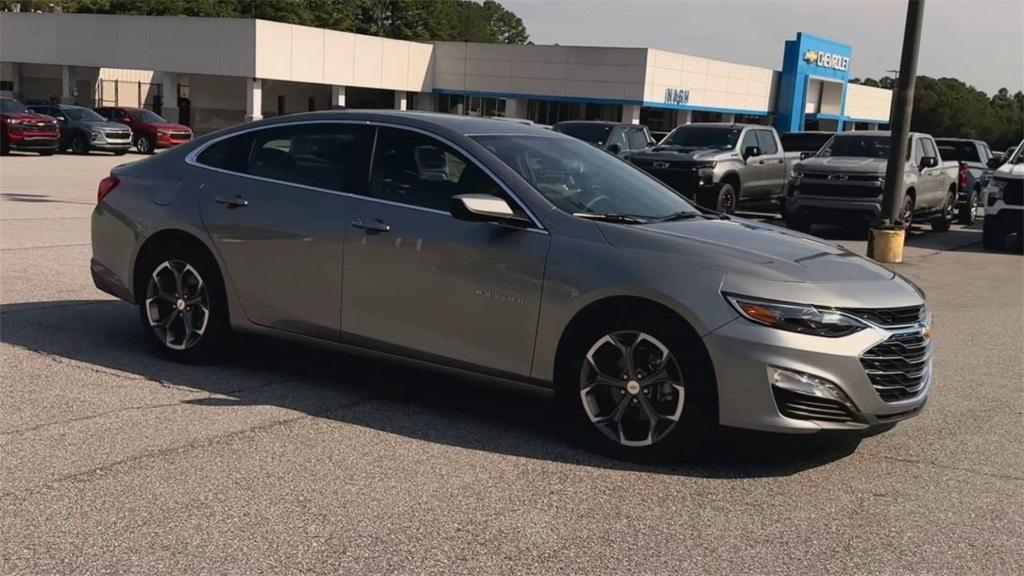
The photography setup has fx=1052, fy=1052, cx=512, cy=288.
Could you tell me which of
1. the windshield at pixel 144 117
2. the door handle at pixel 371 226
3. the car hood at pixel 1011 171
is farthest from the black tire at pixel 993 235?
the windshield at pixel 144 117

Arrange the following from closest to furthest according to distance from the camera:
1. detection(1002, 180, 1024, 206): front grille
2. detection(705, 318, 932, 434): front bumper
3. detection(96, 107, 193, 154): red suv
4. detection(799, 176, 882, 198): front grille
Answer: detection(705, 318, 932, 434): front bumper < detection(1002, 180, 1024, 206): front grille < detection(799, 176, 882, 198): front grille < detection(96, 107, 193, 154): red suv

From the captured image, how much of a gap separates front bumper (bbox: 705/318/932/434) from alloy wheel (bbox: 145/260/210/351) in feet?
11.1

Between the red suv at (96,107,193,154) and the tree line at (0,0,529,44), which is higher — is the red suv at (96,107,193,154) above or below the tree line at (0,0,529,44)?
below

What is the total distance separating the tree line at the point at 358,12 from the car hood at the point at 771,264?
83731 mm

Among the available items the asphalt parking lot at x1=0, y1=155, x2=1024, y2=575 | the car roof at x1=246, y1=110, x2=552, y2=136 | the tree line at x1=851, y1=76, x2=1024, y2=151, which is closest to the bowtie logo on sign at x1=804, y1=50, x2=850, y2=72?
the tree line at x1=851, y1=76, x2=1024, y2=151

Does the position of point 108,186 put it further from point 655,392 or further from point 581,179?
point 655,392

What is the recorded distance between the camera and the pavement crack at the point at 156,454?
458 centimetres

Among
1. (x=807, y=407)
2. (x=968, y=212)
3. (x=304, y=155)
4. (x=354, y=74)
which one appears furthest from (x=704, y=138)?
(x=354, y=74)

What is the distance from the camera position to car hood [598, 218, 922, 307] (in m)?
4.99

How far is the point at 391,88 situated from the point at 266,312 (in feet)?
178

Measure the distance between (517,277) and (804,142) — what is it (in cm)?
2186

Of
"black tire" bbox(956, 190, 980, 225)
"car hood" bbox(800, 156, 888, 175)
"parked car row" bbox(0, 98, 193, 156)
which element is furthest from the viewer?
"parked car row" bbox(0, 98, 193, 156)

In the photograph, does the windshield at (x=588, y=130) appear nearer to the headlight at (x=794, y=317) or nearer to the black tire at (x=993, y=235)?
the black tire at (x=993, y=235)

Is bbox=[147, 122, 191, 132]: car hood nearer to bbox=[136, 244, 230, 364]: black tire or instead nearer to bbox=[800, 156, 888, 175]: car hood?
bbox=[800, 156, 888, 175]: car hood
